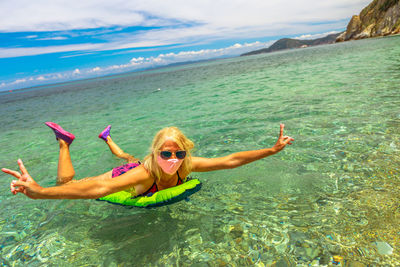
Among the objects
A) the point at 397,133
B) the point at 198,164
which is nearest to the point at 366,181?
the point at 397,133

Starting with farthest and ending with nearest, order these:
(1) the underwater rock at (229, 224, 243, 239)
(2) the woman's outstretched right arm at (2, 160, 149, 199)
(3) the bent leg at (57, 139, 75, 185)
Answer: (3) the bent leg at (57, 139, 75, 185)
(1) the underwater rock at (229, 224, 243, 239)
(2) the woman's outstretched right arm at (2, 160, 149, 199)

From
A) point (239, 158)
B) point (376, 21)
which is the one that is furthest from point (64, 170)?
point (376, 21)

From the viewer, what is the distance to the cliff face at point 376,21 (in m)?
76.1

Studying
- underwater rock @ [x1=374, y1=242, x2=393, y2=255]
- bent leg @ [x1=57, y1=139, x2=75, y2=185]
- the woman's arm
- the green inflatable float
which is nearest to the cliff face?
the woman's arm

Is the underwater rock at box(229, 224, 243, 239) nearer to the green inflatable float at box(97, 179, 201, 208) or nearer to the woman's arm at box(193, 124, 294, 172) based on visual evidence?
the woman's arm at box(193, 124, 294, 172)

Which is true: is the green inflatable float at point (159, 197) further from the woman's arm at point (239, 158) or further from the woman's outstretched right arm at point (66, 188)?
the woman's outstretched right arm at point (66, 188)

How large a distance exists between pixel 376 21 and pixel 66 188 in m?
119

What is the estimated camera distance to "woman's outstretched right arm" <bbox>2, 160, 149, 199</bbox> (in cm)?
241

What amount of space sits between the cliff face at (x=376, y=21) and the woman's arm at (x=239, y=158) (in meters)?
95.4

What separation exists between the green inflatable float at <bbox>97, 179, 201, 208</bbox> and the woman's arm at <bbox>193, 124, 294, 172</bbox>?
1.18ft

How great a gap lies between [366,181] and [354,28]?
13112 cm

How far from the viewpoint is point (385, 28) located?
79.8 metres

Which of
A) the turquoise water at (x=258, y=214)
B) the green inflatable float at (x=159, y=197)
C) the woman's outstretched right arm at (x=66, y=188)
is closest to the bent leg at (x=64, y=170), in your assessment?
A: the turquoise water at (x=258, y=214)

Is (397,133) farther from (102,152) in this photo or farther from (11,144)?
(11,144)
